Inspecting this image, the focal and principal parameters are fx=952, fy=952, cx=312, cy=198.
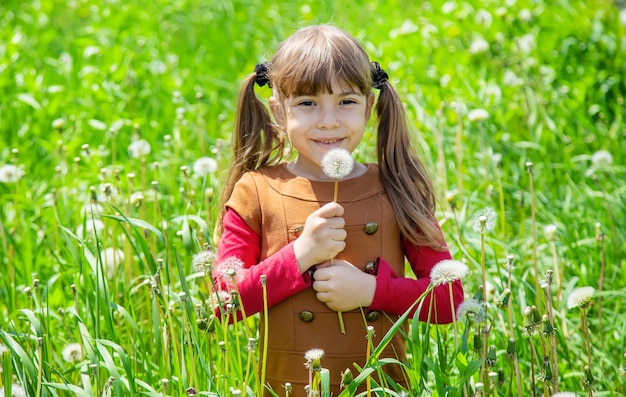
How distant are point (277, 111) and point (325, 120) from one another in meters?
0.21

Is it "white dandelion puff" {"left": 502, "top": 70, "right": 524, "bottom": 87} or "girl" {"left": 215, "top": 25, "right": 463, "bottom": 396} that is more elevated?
"white dandelion puff" {"left": 502, "top": 70, "right": 524, "bottom": 87}

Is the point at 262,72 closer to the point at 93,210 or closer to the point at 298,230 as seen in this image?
the point at 298,230

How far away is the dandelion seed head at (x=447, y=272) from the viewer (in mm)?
1935

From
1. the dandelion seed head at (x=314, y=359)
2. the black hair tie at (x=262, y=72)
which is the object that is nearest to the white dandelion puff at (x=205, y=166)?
the black hair tie at (x=262, y=72)

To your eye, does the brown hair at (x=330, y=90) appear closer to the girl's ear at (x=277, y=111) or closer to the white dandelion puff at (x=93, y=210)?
the girl's ear at (x=277, y=111)

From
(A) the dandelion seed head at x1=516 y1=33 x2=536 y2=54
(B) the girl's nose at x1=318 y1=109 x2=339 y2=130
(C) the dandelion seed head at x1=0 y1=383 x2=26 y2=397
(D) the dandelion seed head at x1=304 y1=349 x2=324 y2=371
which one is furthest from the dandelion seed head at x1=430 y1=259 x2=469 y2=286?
(A) the dandelion seed head at x1=516 y1=33 x2=536 y2=54

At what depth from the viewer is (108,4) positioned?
244 inches

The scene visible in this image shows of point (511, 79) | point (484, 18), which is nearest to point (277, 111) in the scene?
point (511, 79)

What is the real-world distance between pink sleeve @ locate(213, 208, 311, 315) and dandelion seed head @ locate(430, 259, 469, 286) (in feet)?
0.98

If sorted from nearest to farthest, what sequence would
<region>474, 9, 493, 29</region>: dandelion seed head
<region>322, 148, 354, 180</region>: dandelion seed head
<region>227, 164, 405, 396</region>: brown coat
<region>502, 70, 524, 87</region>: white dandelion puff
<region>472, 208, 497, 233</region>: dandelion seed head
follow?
<region>472, 208, 497, 233</region>: dandelion seed head → <region>322, 148, 354, 180</region>: dandelion seed head → <region>227, 164, 405, 396</region>: brown coat → <region>502, 70, 524, 87</region>: white dandelion puff → <region>474, 9, 493, 29</region>: dandelion seed head

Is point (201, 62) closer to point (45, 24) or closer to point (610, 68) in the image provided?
point (45, 24)

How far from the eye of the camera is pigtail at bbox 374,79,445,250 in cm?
220

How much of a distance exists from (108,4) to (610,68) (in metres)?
3.27

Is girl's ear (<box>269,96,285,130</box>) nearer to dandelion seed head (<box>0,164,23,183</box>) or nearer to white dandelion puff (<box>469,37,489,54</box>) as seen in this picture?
dandelion seed head (<box>0,164,23,183</box>)
